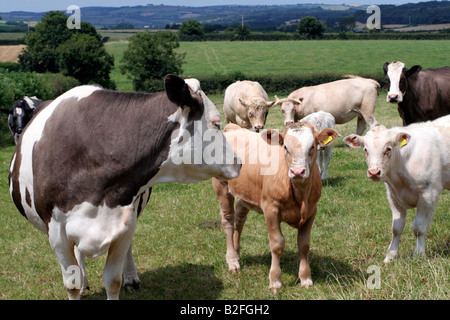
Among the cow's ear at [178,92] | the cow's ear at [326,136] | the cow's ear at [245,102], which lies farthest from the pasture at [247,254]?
the cow's ear at [245,102]

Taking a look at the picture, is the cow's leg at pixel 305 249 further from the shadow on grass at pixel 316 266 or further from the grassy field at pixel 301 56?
the grassy field at pixel 301 56

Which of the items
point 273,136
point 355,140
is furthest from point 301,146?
point 355,140

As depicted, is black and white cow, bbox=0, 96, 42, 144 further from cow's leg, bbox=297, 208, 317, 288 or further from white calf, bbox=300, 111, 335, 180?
white calf, bbox=300, 111, 335, 180

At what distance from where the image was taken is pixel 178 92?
3.92m

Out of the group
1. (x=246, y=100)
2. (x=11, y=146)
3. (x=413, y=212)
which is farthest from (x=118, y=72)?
(x=413, y=212)

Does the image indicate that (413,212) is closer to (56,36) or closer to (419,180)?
(419,180)

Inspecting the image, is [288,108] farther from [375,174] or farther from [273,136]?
[273,136]

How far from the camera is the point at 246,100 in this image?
13445 mm

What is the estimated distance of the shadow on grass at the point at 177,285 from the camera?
5.54 meters

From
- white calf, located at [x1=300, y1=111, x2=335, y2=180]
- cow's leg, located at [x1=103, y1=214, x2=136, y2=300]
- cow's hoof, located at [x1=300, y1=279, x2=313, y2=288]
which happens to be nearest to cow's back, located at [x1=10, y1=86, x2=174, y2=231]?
cow's leg, located at [x1=103, y1=214, x2=136, y2=300]

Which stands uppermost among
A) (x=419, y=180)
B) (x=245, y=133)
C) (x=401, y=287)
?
(x=245, y=133)

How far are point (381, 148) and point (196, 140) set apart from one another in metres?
2.71

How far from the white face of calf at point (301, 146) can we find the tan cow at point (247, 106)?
758 centimetres

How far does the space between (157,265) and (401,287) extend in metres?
3.05
